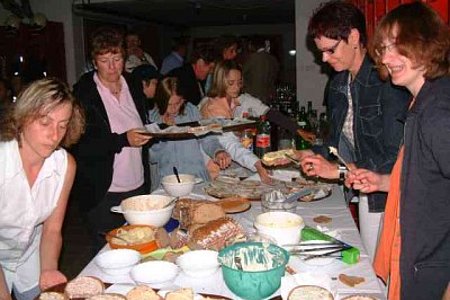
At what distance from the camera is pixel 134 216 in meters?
1.81

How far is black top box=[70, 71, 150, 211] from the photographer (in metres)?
2.42

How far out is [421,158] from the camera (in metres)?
1.37

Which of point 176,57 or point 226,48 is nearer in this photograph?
point 226,48

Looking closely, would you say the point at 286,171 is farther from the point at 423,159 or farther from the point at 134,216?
the point at 423,159

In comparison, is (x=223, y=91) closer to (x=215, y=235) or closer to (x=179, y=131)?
(x=179, y=131)

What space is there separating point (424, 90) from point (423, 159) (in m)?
0.21

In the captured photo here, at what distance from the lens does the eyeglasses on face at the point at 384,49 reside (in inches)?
57.5

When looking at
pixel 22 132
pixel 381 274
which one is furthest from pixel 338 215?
pixel 22 132

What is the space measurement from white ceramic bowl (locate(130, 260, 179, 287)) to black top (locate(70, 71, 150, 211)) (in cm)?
105

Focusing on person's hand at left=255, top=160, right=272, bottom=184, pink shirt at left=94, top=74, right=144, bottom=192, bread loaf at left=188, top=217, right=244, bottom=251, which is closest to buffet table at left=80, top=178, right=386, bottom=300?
bread loaf at left=188, top=217, right=244, bottom=251

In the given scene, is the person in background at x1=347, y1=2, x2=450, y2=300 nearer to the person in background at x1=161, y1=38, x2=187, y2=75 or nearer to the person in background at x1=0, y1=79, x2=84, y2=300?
the person in background at x1=0, y1=79, x2=84, y2=300

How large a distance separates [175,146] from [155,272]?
1.48 metres

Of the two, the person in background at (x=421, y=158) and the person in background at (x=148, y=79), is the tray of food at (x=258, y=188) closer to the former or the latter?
the person in background at (x=421, y=158)

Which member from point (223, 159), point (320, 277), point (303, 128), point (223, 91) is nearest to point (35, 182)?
point (320, 277)
